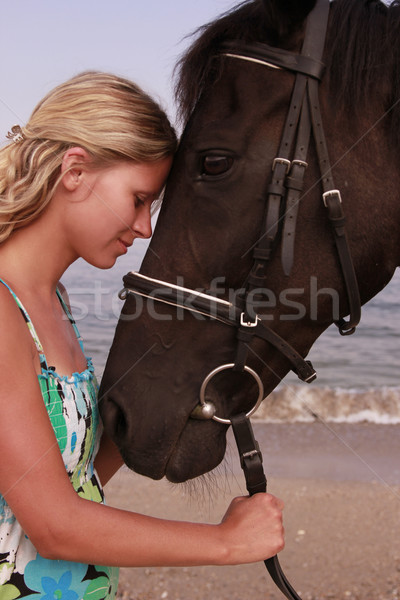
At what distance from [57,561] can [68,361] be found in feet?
1.68

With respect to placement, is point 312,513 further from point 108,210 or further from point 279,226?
point 108,210

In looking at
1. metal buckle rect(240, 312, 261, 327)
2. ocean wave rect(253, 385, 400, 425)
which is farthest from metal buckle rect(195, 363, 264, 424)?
ocean wave rect(253, 385, 400, 425)

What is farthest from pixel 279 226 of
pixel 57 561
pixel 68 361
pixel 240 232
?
pixel 57 561

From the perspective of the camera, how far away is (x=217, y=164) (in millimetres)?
1624

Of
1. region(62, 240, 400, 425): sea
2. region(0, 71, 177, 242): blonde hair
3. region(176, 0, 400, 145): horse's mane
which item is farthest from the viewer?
region(62, 240, 400, 425): sea

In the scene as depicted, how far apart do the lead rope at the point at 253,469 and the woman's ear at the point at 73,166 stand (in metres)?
0.79

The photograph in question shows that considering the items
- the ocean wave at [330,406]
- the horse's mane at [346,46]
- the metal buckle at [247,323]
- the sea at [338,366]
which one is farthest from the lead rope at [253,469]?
the ocean wave at [330,406]

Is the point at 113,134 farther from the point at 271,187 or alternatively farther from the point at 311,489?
the point at 311,489

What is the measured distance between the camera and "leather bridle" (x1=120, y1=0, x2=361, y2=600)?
160cm

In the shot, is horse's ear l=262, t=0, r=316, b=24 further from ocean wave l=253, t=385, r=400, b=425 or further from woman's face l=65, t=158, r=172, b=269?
ocean wave l=253, t=385, r=400, b=425

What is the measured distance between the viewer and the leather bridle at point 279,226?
5.26 feet

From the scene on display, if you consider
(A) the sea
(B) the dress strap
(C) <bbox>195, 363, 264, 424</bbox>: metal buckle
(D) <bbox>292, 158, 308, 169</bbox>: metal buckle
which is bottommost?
(A) the sea

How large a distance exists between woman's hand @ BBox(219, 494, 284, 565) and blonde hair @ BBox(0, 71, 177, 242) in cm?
92

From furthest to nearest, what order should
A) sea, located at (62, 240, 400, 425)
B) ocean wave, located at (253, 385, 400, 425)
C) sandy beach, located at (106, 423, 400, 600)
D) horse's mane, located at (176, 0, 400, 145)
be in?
sea, located at (62, 240, 400, 425) → ocean wave, located at (253, 385, 400, 425) → sandy beach, located at (106, 423, 400, 600) → horse's mane, located at (176, 0, 400, 145)
